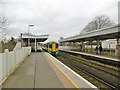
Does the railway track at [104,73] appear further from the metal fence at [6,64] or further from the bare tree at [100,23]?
the bare tree at [100,23]

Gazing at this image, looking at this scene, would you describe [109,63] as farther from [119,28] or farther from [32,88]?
[32,88]

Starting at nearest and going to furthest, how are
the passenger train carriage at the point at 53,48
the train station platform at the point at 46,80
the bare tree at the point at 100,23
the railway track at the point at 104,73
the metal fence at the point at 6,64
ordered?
the train station platform at the point at 46,80 < the metal fence at the point at 6,64 < the railway track at the point at 104,73 < the passenger train carriage at the point at 53,48 < the bare tree at the point at 100,23

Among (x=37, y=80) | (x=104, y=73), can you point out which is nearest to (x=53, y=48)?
(x=104, y=73)

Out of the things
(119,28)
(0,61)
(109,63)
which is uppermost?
(119,28)

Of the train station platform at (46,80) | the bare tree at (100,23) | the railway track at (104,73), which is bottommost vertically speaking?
the railway track at (104,73)

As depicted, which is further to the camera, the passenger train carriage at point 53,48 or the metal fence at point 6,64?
the passenger train carriage at point 53,48

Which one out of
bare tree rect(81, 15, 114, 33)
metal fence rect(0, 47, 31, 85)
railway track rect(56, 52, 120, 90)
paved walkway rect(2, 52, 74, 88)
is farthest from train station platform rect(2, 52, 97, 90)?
bare tree rect(81, 15, 114, 33)

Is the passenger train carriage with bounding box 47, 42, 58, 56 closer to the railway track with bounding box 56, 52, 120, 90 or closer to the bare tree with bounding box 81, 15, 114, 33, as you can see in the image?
the railway track with bounding box 56, 52, 120, 90

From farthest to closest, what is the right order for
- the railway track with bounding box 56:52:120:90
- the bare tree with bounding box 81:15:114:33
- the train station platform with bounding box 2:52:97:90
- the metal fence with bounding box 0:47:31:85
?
the bare tree with bounding box 81:15:114:33
the railway track with bounding box 56:52:120:90
the metal fence with bounding box 0:47:31:85
the train station platform with bounding box 2:52:97:90

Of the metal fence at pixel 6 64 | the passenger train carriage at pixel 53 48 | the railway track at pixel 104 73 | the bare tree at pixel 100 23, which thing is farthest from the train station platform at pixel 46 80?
the bare tree at pixel 100 23

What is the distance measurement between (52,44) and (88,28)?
43.2 meters

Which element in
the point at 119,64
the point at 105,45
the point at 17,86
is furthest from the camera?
the point at 105,45

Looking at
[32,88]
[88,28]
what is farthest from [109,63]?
[88,28]

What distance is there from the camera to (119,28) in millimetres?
24234
